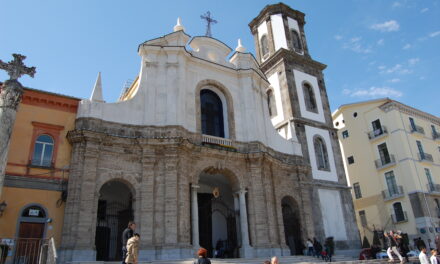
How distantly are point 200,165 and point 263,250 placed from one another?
526 cm

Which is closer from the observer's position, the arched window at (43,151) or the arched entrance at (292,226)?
the arched window at (43,151)

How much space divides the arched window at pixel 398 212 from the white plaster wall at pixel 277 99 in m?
12.6

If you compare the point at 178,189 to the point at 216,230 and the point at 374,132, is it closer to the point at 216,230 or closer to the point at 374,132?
the point at 216,230

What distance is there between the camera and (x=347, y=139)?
3622 centimetres

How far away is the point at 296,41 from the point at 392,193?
48.5ft

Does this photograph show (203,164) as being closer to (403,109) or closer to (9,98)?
(9,98)

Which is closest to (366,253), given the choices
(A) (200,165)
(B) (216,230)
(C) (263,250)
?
(C) (263,250)

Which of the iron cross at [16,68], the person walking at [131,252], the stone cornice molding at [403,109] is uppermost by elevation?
the stone cornice molding at [403,109]

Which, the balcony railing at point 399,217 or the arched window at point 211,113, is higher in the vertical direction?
the arched window at point 211,113

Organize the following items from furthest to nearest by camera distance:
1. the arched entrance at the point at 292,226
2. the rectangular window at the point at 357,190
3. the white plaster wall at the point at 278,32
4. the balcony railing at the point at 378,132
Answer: the rectangular window at the point at 357,190 < the balcony railing at the point at 378,132 < the white plaster wall at the point at 278,32 < the arched entrance at the point at 292,226

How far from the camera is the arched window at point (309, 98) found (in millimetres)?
27133

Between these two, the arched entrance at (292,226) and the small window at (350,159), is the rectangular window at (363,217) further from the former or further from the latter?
the arched entrance at (292,226)

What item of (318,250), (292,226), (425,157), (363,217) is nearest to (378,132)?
(425,157)

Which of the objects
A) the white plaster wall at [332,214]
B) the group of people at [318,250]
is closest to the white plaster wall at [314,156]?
the white plaster wall at [332,214]
